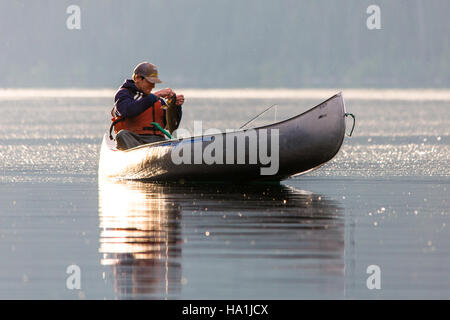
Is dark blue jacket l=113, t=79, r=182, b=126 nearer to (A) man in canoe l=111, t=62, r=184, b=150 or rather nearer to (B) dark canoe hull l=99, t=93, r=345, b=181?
(A) man in canoe l=111, t=62, r=184, b=150

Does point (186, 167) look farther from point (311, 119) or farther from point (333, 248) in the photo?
point (333, 248)

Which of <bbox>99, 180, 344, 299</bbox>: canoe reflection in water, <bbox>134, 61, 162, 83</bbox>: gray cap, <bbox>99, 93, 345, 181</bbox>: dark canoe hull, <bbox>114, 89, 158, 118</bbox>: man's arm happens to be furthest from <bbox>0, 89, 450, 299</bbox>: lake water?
<bbox>134, 61, 162, 83</bbox>: gray cap

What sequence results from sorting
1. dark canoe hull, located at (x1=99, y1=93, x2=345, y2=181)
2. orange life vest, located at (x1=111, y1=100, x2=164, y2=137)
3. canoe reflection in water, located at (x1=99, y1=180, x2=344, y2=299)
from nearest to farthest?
canoe reflection in water, located at (x1=99, y1=180, x2=344, y2=299)
dark canoe hull, located at (x1=99, y1=93, x2=345, y2=181)
orange life vest, located at (x1=111, y1=100, x2=164, y2=137)

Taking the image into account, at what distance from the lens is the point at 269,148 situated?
20.6 metres

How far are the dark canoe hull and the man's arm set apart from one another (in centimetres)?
63

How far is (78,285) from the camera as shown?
1166cm

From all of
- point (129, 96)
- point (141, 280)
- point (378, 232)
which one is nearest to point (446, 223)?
point (378, 232)

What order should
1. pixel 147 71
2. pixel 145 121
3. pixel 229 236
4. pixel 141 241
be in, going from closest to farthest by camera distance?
pixel 141 241 < pixel 229 236 < pixel 147 71 < pixel 145 121

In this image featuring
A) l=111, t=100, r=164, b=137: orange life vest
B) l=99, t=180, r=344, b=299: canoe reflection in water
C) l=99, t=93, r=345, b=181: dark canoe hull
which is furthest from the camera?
l=111, t=100, r=164, b=137: orange life vest

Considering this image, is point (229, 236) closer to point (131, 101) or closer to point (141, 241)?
point (141, 241)

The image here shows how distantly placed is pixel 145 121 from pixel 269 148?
2.11m

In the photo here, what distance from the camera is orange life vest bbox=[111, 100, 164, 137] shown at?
21.0 m

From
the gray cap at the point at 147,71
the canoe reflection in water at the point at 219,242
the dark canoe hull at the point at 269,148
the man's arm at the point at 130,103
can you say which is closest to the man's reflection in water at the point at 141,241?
the canoe reflection in water at the point at 219,242

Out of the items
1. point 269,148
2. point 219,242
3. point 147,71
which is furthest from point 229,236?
point 147,71
